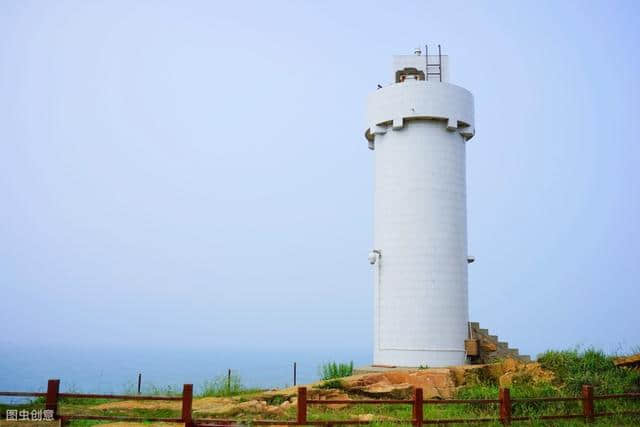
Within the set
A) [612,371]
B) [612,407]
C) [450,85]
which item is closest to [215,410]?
[612,407]

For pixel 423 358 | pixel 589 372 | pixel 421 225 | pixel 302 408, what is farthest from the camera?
pixel 421 225

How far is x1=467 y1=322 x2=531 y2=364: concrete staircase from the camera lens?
2419 centimetres

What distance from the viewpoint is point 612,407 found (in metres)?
16.5

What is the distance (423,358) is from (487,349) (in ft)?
9.50

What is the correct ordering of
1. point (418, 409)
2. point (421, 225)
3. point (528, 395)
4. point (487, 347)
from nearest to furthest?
1. point (418, 409)
2. point (528, 395)
3. point (421, 225)
4. point (487, 347)

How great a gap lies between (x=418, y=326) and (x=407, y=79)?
9.34 m

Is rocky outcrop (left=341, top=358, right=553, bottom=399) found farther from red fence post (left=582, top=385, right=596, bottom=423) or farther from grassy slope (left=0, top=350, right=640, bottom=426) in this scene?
red fence post (left=582, top=385, right=596, bottom=423)

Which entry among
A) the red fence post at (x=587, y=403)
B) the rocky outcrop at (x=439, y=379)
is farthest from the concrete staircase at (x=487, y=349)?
the red fence post at (x=587, y=403)

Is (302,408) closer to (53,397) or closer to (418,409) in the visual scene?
(418,409)

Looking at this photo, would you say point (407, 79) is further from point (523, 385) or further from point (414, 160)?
point (523, 385)

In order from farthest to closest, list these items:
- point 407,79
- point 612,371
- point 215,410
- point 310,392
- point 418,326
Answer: point 407,79, point 418,326, point 612,371, point 310,392, point 215,410

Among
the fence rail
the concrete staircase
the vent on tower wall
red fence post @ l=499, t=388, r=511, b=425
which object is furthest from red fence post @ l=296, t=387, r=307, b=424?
the vent on tower wall

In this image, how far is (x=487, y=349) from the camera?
80.4 ft

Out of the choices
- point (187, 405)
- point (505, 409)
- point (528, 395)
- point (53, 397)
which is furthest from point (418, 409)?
point (53, 397)
